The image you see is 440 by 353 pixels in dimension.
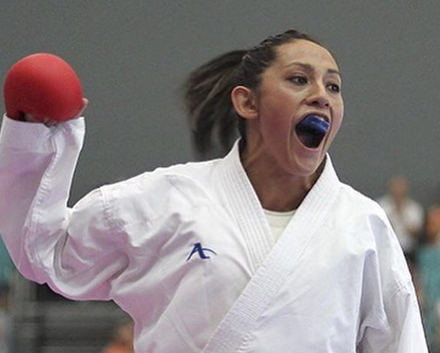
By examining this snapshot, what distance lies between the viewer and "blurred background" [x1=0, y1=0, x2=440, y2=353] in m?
7.84

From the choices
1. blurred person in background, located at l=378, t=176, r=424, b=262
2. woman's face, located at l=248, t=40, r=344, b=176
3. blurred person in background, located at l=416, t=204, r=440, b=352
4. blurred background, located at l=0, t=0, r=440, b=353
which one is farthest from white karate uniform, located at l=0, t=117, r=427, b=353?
blurred background, located at l=0, t=0, r=440, b=353

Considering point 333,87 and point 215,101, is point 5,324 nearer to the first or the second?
point 215,101

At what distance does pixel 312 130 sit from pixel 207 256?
404 millimetres

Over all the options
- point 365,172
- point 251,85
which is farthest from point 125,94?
point 251,85

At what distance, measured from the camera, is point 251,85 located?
119 inches

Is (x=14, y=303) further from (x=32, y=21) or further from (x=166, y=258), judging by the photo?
(x=166, y=258)

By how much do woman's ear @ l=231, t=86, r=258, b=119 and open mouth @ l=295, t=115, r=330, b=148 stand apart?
18 centimetres

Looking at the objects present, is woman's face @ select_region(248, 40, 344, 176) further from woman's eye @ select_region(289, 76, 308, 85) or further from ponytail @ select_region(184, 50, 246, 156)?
ponytail @ select_region(184, 50, 246, 156)

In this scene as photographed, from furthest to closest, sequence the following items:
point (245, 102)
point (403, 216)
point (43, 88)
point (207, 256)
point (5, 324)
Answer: point (403, 216) < point (5, 324) < point (245, 102) < point (207, 256) < point (43, 88)

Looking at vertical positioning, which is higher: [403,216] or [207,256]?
[207,256]

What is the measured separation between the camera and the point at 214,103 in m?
3.21

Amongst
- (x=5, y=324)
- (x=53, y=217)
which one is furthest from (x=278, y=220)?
(x=5, y=324)

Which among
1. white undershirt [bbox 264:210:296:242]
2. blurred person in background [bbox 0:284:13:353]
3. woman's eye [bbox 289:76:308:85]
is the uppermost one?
woman's eye [bbox 289:76:308:85]

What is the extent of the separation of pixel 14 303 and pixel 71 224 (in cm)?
407
